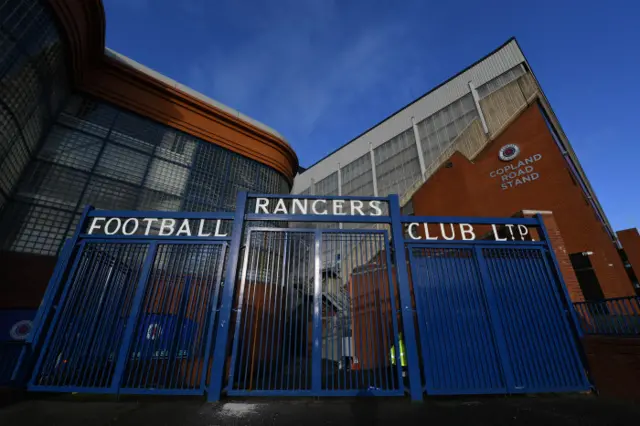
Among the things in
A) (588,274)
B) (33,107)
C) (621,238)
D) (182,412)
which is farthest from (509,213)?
(33,107)

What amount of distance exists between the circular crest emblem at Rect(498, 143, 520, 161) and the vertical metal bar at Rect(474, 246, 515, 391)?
1075 centimetres

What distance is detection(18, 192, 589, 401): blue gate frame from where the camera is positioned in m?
4.92

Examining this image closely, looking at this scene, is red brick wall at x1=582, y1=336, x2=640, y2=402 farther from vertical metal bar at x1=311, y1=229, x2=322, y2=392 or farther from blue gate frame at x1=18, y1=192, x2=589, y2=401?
vertical metal bar at x1=311, y1=229, x2=322, y2=392

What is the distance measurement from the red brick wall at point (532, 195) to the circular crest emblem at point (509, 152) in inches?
8.0

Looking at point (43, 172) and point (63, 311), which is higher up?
point (43, 172)

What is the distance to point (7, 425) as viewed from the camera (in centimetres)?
356

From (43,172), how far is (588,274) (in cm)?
1938

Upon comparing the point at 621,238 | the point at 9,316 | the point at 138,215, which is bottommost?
the point at 9,316

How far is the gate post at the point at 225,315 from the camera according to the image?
483cm

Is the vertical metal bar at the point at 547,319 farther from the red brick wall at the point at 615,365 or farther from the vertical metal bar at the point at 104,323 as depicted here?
the vertical metal bar at the point at 104,323

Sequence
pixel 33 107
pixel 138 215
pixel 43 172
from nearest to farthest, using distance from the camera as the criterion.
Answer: pixel 138 215, pixel 33 107, pixel 43 172

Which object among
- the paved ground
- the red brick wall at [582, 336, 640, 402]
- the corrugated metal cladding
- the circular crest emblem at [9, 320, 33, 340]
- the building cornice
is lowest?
the paved ground

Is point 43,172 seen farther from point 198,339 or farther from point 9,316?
point 198,339

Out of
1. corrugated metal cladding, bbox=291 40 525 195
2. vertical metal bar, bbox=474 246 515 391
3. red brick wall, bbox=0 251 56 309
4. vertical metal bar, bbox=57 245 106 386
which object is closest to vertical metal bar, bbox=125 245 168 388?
vertical metal bar, bbox=57 245 106 386
